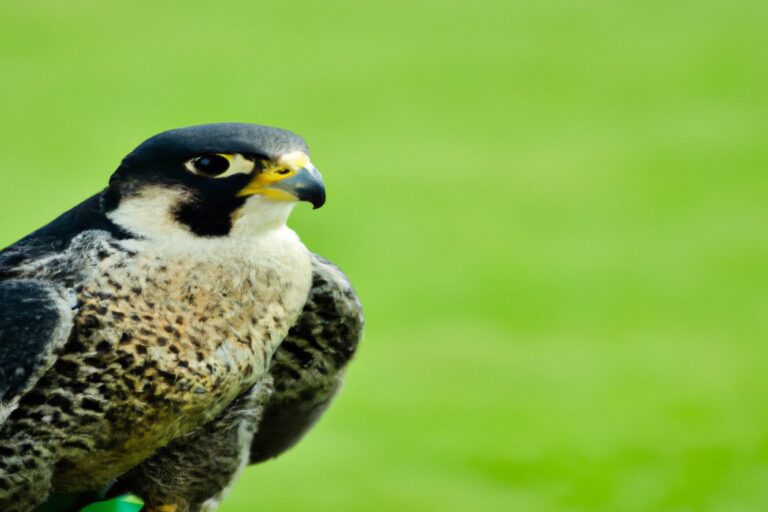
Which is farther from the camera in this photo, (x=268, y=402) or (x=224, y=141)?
(x=268, y=402)

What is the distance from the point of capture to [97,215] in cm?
221

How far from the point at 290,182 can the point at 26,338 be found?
1.38 ft

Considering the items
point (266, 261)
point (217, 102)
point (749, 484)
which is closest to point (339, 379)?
point (266, 261)

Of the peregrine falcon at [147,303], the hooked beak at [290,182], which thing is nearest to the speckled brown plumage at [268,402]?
the peregrine falcon at [147,303]

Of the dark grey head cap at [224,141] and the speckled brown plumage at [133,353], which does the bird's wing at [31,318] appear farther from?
the dark grey head cap at [224,141]

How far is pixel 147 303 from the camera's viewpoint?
2193 millimetres

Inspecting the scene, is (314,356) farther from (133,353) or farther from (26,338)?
(26,338)

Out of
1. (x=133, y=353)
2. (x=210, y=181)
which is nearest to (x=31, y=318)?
(x=133, y=353)

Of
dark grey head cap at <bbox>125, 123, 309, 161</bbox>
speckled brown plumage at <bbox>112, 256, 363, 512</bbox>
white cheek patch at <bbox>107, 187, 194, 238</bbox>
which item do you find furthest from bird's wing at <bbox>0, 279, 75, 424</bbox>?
speckled brown plumage at <bbox>112, 256, 363, 512</bbox>

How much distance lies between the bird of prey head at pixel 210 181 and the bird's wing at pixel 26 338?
0.17 meters

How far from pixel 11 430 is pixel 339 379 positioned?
0.67 meters

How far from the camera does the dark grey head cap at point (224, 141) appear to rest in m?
2.10

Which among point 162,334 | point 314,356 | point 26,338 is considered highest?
point 314,356

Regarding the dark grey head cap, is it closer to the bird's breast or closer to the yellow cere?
the yellow cere
